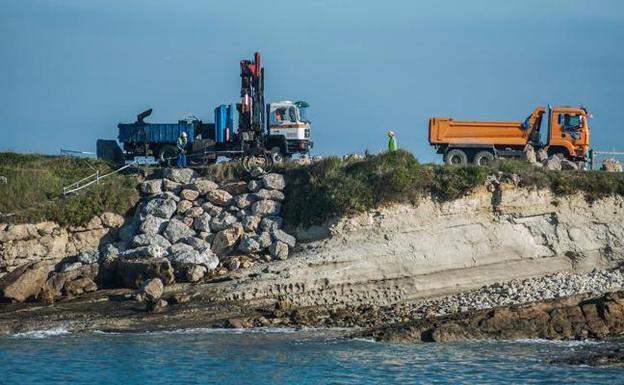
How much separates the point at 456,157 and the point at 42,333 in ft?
54.6

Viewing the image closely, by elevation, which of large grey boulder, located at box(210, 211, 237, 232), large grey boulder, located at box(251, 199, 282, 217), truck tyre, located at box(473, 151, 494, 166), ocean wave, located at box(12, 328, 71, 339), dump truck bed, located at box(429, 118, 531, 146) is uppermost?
dump truck bed, located at box(429, 118, 531, 146)

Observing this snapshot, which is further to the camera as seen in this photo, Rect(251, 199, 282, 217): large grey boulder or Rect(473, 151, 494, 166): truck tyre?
Rect(473, 151, 494, 166): truck tyre

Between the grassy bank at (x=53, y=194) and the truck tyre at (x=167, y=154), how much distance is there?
221 centimetres

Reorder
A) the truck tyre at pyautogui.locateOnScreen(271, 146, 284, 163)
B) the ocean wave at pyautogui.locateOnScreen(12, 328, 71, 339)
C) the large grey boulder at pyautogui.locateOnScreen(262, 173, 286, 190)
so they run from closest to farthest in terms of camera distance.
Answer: the ocean wave at pyautogui.locateOnScreen(12, 328, 71, 339) < the large grey boulder at pyautogui.locateOnScreen(262, 173, 286, 190) < the truck tyre at pyautogui.locateOnScreen(271, 146, 284, 163)

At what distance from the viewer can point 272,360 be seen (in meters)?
26.2

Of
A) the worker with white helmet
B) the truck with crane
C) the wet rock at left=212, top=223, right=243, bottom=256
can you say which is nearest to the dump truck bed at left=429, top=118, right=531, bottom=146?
Result: the truck with crane

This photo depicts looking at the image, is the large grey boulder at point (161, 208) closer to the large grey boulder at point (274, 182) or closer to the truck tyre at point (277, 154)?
the large grey boulder at point (274, 182)

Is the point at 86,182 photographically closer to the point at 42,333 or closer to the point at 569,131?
the point at 42,333

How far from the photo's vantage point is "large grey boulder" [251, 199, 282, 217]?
34938mm

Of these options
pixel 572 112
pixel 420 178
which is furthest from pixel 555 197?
pixel 572 112

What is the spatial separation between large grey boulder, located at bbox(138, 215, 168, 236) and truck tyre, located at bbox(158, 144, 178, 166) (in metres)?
5.78

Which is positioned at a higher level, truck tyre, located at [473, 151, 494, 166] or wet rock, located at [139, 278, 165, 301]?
truck tyre, located at [473, 151, 494, 166]

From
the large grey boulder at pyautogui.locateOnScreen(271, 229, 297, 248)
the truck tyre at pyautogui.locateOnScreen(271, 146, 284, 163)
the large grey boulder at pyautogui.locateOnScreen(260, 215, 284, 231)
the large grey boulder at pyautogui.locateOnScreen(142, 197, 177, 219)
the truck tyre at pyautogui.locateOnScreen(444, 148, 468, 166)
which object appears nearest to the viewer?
the large grey boulder at pyautogui.locateOnScreen(271, 229, 297, 248)

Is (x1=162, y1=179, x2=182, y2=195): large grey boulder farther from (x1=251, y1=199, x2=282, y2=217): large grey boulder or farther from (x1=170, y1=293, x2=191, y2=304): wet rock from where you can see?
(x1=170, y1=293, x2=191, y2=304): wet rock
